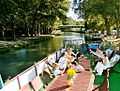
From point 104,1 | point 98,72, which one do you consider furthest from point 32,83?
point 104,1

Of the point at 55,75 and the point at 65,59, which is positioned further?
the point at 65,59

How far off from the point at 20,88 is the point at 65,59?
8.04 meters

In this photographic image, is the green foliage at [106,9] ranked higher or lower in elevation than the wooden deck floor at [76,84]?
higher

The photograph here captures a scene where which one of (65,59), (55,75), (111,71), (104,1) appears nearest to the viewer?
(55,75)

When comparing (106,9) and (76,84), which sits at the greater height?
(106,9)

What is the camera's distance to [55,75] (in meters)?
22.1

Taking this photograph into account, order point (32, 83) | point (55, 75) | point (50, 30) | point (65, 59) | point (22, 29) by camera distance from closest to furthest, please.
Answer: point (32, 83), point (55, 75), point (65, 59), point (22, 29), point (50, 30)

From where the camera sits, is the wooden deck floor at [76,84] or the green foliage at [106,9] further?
the green foliage at [106,9]

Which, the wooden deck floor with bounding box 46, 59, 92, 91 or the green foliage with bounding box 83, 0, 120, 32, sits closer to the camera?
the wooden deck floor with bounding box 46, 59, 92, 91

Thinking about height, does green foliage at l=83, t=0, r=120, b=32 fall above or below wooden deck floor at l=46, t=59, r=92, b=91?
above

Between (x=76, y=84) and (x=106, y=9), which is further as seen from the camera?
(x=106, y=9)

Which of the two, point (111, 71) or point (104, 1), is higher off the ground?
point (104, 1)

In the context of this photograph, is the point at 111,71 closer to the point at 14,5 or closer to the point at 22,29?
the point at 14,5

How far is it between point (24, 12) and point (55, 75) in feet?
211
